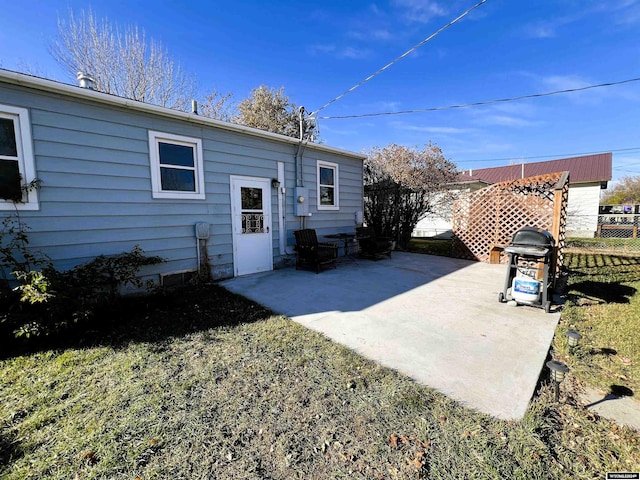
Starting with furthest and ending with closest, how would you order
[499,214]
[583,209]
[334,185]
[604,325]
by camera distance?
[583,209] → [334,185] → [499,214] → [604,325]

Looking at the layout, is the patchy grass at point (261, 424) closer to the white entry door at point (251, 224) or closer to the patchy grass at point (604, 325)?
the patchy grass at point (604, 325)

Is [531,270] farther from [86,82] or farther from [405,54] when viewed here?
[86,82]

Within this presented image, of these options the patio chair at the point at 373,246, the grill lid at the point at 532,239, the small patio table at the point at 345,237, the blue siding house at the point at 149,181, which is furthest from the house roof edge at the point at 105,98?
the grill lid at the point at 532,239

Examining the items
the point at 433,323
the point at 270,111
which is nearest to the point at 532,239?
the point at 433,323

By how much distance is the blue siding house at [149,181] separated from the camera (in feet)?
11.6

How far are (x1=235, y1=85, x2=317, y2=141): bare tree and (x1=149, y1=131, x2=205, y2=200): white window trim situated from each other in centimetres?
926

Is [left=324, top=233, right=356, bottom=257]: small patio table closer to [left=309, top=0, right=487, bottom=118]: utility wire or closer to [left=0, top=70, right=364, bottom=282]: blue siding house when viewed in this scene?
[left=0, top=70, right=364, bottom=282]: blue siding house

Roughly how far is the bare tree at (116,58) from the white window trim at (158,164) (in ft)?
22.3

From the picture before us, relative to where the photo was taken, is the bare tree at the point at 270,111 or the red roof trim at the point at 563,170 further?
the red roof trim at the point at 563,170

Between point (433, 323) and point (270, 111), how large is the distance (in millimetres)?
13189

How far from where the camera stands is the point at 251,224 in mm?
5938

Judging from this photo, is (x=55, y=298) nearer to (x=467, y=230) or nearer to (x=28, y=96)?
(x=28, y=96)

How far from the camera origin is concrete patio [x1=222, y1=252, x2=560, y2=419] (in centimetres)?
223

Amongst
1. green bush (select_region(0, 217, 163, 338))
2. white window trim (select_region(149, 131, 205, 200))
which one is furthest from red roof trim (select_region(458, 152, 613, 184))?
green bush (select_region(0, 217, 163, 338))
